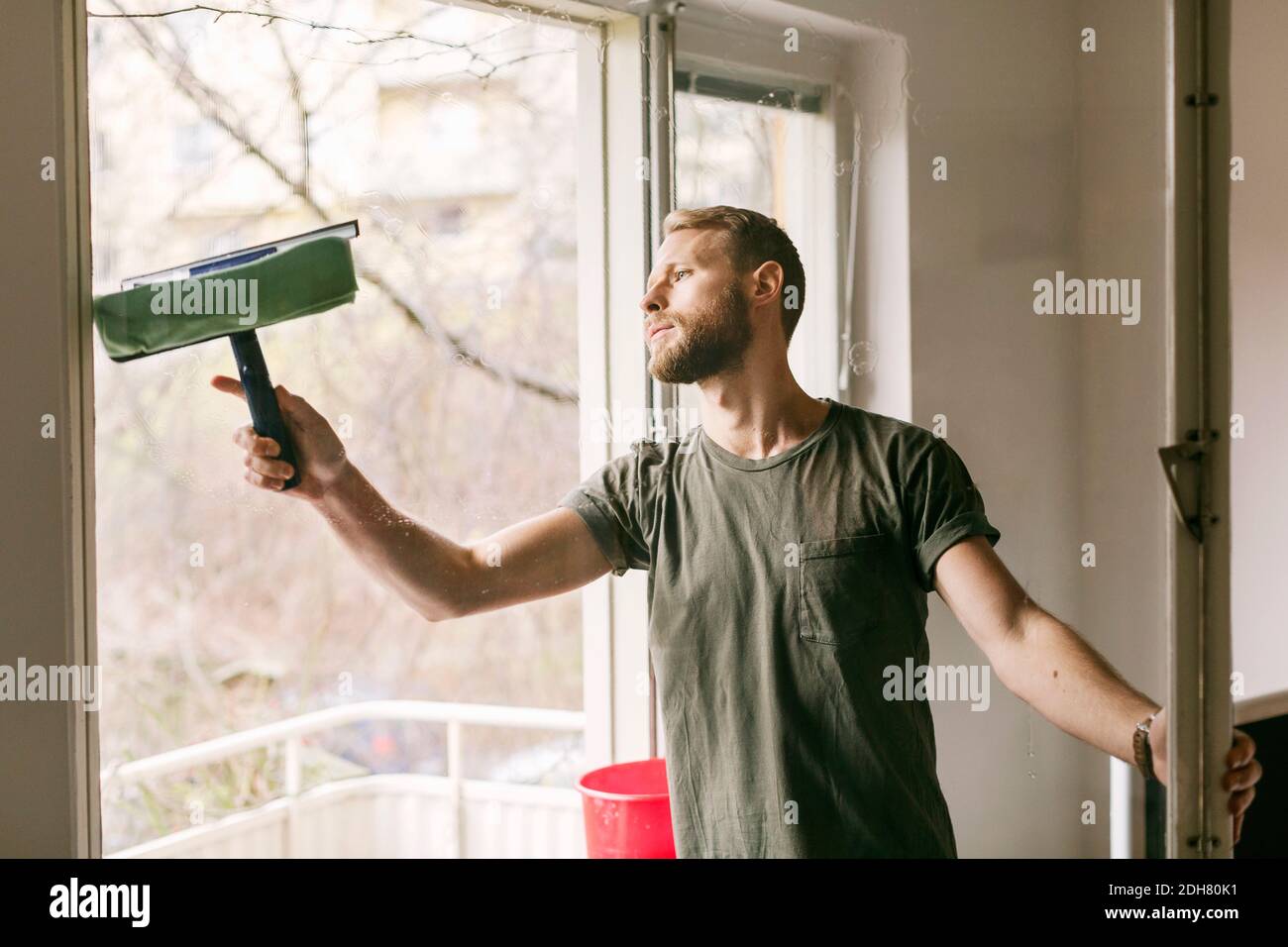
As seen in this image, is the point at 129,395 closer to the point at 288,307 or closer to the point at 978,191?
the point at 288,307

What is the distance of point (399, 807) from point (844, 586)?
703 millimetres

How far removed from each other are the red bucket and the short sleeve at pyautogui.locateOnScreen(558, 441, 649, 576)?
11.4 inches

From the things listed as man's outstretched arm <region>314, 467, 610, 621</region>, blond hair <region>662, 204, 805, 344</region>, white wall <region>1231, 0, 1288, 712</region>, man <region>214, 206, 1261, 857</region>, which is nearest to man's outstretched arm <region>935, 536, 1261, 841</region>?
man <region>214, 206, 1261, 857</region>

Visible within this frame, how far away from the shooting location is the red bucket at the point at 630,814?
157 centimetres

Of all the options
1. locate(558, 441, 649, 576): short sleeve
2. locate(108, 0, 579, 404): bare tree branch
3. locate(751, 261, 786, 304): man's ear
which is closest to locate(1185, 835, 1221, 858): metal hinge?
locate(558, 441, 649, 576): short sleeve

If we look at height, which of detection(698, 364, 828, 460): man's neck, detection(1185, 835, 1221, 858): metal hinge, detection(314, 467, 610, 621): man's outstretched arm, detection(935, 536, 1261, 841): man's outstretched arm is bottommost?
detection(1185, 835, 1221, 858): metal hinge

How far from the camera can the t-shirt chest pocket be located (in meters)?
1.50

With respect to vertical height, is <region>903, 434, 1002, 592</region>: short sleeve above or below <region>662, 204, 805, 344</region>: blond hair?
below

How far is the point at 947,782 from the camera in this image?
1547 millimetres

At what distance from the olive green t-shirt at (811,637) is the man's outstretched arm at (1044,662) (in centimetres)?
4

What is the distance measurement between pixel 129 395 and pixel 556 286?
595 mm

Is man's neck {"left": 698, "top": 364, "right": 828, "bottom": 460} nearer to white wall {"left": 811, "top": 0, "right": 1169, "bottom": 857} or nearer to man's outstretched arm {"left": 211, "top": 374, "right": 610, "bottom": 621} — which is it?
white wall {"left": 811, "top": 0, "right": 1169, "bottom": 857}

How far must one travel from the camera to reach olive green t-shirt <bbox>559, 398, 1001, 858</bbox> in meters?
1.51
